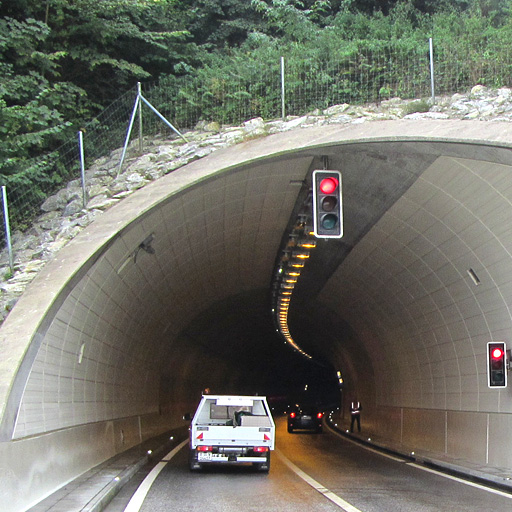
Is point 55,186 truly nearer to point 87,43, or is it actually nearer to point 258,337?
point 87,43

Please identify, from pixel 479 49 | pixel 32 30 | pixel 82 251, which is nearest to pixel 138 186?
pixel 82 251

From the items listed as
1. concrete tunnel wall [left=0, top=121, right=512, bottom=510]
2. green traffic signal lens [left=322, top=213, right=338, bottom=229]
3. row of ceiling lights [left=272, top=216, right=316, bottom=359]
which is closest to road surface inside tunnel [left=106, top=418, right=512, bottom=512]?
concrete tunnel wall [left=0, top=121, right=512, bottom=510]

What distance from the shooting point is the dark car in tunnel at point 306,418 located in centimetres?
3753

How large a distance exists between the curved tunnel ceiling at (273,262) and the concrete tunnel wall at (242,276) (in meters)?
0.05

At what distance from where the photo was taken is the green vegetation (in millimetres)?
16203

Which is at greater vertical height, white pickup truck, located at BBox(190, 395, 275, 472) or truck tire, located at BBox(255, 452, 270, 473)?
white pickup truck, located at BBox(190, 395, 275, 472)

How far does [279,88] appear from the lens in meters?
16.8

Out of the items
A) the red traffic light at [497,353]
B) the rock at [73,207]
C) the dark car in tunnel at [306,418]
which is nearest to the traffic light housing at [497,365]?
the red traffic light at [497,353]

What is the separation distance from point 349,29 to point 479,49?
4.78 meters

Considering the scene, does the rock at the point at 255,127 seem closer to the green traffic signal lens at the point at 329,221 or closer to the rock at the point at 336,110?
the rock at the point at 336,110

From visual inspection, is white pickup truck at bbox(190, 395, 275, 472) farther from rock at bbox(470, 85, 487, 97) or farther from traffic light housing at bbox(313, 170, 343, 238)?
rock at bbox(470, 85, 487, 97)

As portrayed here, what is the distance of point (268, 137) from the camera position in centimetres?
1497

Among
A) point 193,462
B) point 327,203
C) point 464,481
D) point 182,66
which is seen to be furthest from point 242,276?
point 327,203

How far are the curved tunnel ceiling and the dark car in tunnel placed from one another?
9.39 metres
